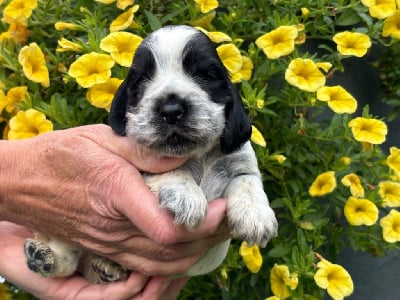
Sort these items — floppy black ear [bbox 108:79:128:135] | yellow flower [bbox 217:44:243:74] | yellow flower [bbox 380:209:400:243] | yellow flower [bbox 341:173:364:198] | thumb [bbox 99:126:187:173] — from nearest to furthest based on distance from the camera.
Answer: thumb [bbox 99:126:187:173] < floppy black ear [bbox 108:79:128:135] < yellow flower [bbox 217:44:243:74] < yellow flower [bbox 341:173:364:198] < yellow flower [bbox 380:209:400:243]

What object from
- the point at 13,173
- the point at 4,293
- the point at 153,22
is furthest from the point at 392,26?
the point at 4,293

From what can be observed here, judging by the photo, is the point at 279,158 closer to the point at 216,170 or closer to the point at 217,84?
the point at 216,170

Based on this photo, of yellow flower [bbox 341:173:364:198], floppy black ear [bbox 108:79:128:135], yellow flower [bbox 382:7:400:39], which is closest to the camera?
floppy black ear [bbox 108:79:128:135]

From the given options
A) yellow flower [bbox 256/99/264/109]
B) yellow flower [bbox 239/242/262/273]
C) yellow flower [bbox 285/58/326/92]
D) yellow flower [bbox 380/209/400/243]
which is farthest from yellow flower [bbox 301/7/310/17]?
yellow flower [bbox 239/242/262/273]

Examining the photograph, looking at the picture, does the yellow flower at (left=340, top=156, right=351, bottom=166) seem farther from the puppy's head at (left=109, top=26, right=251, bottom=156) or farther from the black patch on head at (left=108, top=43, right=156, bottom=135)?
the black patch on head at (left=108, top=43, right=156, bottom=135)

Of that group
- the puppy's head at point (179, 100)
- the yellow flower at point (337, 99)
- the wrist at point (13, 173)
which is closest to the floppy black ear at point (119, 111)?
the puppy's head at point (179, 100)

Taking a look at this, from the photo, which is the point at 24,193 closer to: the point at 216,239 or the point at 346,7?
the point at 216,239
